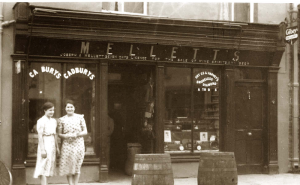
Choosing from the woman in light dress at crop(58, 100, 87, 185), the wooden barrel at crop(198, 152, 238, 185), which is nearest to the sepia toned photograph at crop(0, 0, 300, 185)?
the woman in light dress at crop(58, 100, 87, 185)

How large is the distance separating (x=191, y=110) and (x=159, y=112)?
3.00 feet

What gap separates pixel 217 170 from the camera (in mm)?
7449

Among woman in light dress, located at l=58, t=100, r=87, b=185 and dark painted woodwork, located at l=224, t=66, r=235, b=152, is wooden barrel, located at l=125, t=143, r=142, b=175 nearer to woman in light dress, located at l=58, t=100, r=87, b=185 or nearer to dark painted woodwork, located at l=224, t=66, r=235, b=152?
dark painted woodwork, located at l=224, t=66, r=235, b=152

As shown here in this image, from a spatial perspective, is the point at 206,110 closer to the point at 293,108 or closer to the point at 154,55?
the point at 154,55

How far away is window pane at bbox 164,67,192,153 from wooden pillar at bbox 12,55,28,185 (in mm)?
3365

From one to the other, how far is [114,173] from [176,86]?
2.75 m

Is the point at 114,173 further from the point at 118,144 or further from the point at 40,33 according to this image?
the point at 40,33

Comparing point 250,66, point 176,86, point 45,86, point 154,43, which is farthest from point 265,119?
point 45,86

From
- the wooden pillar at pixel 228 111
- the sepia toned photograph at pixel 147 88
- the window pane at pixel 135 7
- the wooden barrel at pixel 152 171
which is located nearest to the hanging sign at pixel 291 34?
the sepia toned photograph at pixel 147 88

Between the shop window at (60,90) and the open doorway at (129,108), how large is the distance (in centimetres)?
102

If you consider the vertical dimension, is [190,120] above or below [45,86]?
below

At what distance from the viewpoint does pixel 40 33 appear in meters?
9.16

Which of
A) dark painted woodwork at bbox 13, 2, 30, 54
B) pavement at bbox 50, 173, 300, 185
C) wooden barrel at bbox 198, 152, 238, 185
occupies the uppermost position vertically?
dark painted woodwork at bbox 13, 2, 30, 54

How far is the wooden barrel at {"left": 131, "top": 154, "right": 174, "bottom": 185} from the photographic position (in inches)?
272
